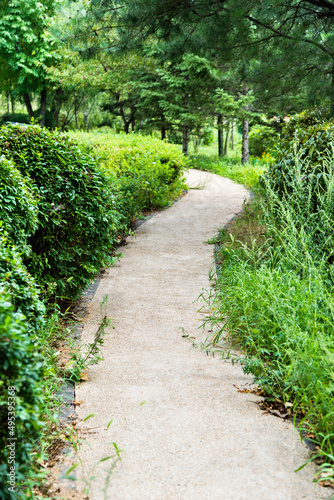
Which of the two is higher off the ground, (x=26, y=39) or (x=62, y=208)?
(x=26, y=39)

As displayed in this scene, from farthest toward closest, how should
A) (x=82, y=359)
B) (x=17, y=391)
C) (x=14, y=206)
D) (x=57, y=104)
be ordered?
(x=57, y=104) → (x=82, y=359) → (x=14, y=206) → (x=17, y=391)

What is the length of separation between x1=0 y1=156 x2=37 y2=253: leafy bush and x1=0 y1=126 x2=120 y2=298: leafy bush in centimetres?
43

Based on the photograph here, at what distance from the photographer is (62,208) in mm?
3795

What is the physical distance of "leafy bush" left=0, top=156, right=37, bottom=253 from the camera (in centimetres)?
279

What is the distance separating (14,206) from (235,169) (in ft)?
42.6

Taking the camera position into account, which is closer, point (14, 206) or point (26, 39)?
point (14, 206)

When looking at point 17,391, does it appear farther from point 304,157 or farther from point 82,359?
point 304,157

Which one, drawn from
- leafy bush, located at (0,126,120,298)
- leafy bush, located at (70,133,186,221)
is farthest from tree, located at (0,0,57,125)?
leafy bush, located at (0,126,120,298)

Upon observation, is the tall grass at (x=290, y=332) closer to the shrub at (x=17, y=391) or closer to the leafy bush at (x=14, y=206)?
the shrub at (x=17, y=391)

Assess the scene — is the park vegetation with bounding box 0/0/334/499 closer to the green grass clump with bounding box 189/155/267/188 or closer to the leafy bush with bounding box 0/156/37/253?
the leafy bush with bounding box 0/156/37/253

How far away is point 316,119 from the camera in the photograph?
6098 mm

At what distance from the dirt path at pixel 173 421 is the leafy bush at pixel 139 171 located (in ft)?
9.73

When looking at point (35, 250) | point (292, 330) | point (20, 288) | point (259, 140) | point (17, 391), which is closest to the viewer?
point (17, 391)

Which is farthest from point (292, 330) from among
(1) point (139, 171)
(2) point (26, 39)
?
(2) point (26, 39)
